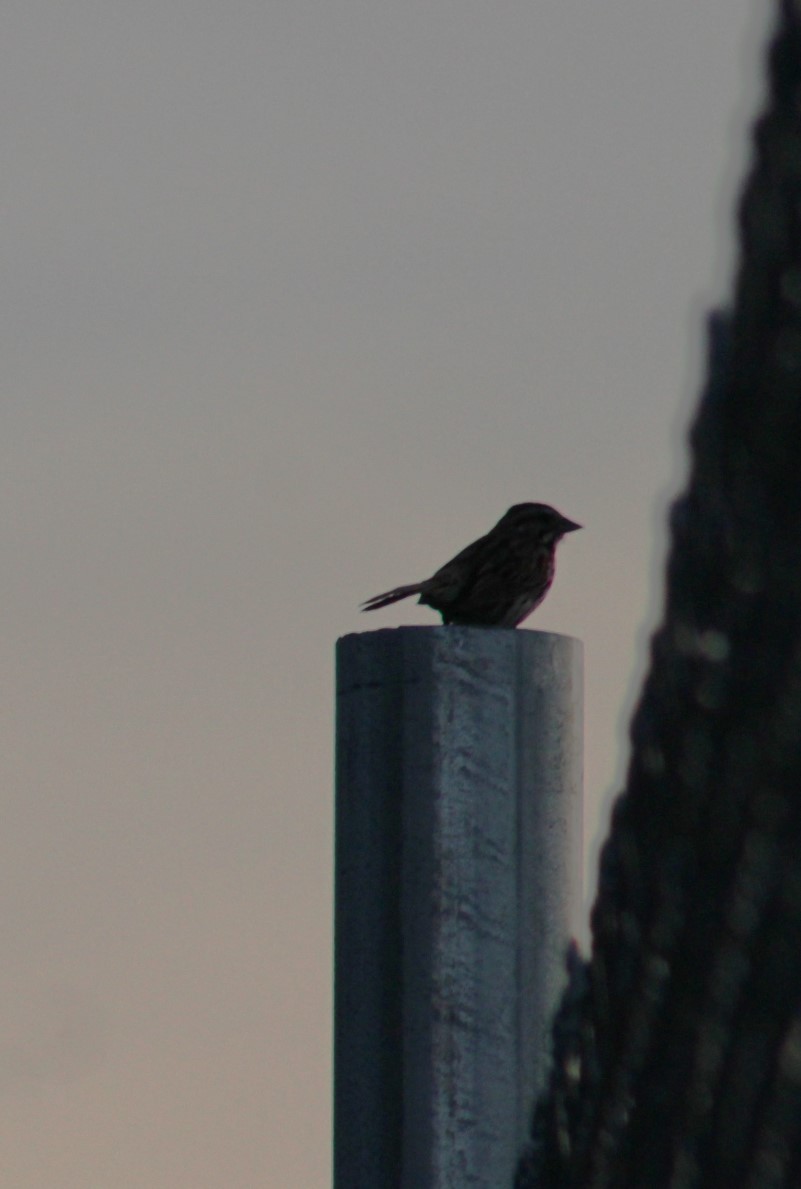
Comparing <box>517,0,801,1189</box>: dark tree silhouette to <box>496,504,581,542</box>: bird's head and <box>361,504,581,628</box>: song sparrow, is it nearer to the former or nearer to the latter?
<box>361,504,581,628</box>: song sparrow

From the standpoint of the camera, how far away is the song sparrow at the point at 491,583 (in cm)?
754

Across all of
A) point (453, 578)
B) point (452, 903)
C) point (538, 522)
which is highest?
point (538, 522)

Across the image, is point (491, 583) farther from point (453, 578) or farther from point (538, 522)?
point (538, 522)

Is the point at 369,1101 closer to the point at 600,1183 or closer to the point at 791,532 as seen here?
the point at 600,1183

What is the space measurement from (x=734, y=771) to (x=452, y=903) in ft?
2.94

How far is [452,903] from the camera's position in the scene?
2.19 m

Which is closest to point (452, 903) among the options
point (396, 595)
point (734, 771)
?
point (734, 771)

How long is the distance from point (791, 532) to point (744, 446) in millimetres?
59

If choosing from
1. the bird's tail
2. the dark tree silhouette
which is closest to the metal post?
the dark tree silhouette

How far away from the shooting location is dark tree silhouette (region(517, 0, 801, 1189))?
49.0 inches

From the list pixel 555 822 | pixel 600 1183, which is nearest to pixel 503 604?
pixel 555 822

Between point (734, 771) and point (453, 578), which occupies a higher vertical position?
point (453, 578)

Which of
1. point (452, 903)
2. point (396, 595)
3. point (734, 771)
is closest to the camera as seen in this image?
point (734, 771)

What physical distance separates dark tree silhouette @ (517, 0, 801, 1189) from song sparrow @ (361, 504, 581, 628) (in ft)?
19.4
